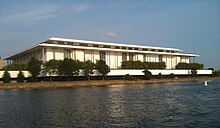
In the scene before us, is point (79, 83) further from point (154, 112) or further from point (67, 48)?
point (154, 112)

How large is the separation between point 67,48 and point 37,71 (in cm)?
2067

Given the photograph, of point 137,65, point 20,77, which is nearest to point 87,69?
point 20,77

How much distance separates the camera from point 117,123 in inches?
800

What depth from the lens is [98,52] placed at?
105125mm

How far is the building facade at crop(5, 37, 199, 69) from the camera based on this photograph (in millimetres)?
95175

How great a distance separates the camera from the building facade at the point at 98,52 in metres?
95.2

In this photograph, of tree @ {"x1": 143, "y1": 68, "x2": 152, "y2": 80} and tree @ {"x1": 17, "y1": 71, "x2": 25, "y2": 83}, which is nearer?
tree @ {"x1": 17, "y1": 71, "x2": 25, "y2": 83}

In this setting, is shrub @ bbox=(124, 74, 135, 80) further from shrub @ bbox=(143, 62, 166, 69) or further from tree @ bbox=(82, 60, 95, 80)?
shrub @ bbox=(143, 62, 166, 69)

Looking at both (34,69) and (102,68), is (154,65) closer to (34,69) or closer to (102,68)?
(102,68)

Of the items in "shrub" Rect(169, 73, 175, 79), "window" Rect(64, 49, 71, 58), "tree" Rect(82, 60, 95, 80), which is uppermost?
"window" Rect(64, 49, 71, 58)

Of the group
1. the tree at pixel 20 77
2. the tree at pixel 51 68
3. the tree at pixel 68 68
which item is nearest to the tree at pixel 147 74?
the tree at pixel 68 68

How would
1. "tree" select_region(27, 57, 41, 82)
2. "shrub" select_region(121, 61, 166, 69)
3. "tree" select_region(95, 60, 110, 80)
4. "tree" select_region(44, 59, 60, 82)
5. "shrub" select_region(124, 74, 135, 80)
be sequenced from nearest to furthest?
"tree" select_region(27, 57, 41, 82) < "tree" select_region(44, 59, 60, 82) < "tree" select_region(95, 60, 110, 80) < "shrub" select_region(124, 74, 135, 80) < "shrub" select_region(121, 61, 166, 69)

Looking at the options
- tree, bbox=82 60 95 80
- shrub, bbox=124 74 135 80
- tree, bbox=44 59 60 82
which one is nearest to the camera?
tree, bbox=44 59 60 82

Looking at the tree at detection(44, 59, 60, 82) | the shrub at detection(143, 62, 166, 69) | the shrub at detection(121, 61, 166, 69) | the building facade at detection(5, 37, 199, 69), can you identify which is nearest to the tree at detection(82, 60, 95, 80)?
the tree at detection(44, 59, 60, 82)
